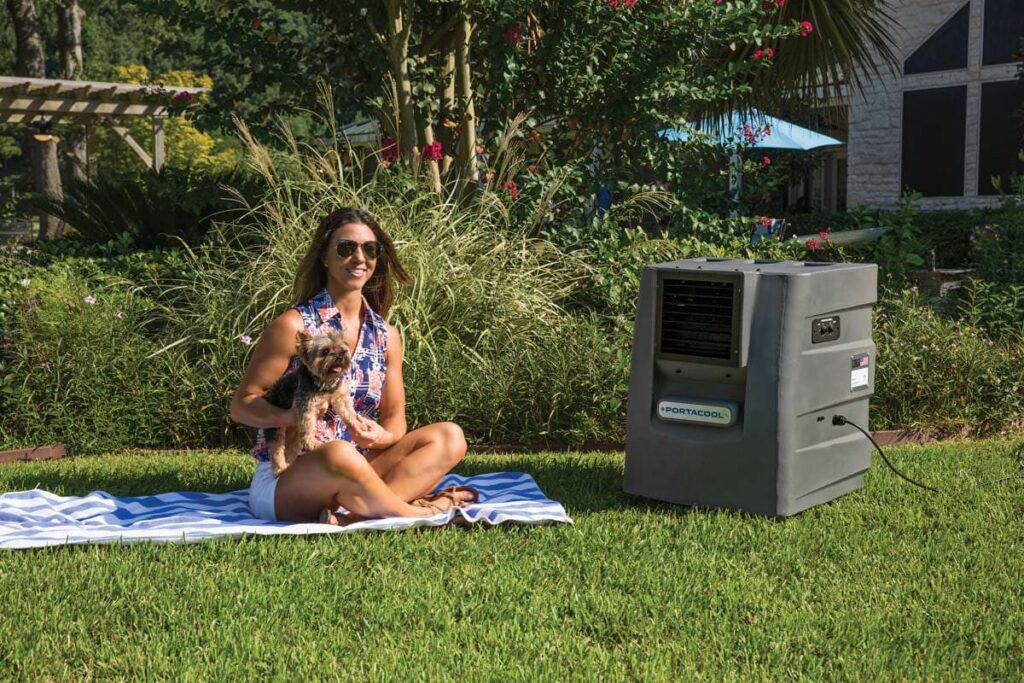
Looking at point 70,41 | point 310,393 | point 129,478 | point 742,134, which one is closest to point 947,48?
point 742,134

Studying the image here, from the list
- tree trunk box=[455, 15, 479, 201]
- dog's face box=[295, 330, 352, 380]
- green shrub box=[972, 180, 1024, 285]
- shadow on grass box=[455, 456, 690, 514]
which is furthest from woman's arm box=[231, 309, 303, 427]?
green shrub box=[972, 180, 1024, 285]

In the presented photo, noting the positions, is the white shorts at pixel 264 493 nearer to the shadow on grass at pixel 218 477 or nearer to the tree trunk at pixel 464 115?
the shadow on grass at pixel 218 477

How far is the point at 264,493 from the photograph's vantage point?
454 cm

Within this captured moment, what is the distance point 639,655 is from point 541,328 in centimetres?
385

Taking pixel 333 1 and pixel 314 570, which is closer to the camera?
pixel 314 570

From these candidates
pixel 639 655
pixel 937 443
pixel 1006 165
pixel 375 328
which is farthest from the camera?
pixel 1006 165

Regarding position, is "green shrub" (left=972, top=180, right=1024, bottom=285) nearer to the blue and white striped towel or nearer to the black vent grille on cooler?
the black vent grille on cooler

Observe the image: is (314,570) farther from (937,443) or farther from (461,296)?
(937,443)

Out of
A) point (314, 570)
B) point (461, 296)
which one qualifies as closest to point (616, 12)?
point (461, 296)

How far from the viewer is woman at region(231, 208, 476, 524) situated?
14.3 feet

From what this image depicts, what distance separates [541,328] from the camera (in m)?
6.97

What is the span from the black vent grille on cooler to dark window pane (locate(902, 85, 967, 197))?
12421 mm

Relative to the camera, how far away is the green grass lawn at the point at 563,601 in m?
3.17

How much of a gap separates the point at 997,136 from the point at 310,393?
45.0ft
